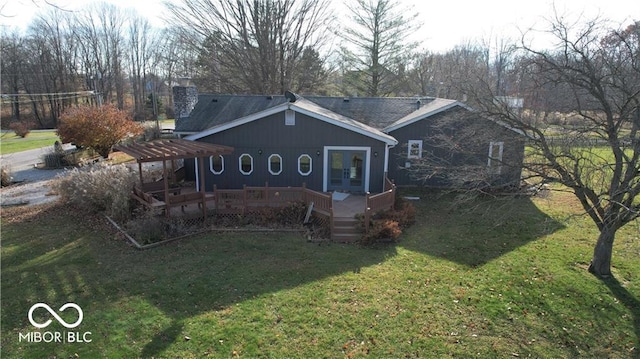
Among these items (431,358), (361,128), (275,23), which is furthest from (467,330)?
(275,23)

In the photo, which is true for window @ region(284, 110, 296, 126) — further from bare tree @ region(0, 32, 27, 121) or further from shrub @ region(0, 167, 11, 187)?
bare tree @ region(0, 32, 27, 121)

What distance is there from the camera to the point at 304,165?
53.5ft

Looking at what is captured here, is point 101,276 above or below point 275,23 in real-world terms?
below

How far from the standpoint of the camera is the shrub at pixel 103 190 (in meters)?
14.0

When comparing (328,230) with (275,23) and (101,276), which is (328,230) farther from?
(275,23)

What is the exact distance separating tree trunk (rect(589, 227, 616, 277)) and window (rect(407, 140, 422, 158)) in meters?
9.26

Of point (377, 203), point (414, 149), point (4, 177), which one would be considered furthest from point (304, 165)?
point (4, 177)

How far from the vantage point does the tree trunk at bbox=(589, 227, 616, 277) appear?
9734 millimetres

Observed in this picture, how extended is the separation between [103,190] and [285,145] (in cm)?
763

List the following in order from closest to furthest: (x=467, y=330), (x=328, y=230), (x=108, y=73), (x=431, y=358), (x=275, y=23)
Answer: (x=431, y=358)
(x=467, y=330)
(x=328, y=230)
(x=275, y=23)
(x=108, y=73)

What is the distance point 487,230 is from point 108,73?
58.2 metres

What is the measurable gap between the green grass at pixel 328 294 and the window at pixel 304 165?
4190 mm

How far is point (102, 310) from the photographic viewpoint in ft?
26.7

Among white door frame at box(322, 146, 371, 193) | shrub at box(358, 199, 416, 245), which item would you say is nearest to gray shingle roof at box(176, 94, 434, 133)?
white door frame at box(322, 146, 371, 193)
